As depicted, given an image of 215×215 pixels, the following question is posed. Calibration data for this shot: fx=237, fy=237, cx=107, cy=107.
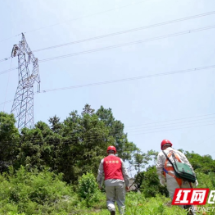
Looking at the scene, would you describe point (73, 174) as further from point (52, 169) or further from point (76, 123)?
point (76, 123)

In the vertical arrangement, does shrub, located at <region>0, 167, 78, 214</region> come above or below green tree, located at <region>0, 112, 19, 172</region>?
below

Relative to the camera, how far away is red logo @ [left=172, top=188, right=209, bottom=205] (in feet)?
12.8

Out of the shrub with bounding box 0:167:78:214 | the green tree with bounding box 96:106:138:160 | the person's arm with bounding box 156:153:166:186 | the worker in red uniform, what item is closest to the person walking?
the person's arm with bounding box 156:153:166:186

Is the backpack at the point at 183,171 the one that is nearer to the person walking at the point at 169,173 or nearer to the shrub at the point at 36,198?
the person walking at the point at 169,173

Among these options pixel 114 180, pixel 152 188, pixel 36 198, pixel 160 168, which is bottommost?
pixel 36 198

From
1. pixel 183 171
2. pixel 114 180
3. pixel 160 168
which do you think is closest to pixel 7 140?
pixel 114 180

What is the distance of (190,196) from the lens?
400 centimetres

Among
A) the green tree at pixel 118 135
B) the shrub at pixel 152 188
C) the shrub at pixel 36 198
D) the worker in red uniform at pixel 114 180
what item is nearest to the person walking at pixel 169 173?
the worker in red uniform at pixel 114 180

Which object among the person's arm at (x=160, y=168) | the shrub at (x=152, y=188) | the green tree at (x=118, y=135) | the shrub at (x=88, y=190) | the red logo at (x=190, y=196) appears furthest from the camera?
the green tree at (x=118, y=135)

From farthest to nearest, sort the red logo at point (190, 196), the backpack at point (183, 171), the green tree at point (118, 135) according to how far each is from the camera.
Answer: the green tree at point (118, 135)
the backpack at point (183, 171)
the red logo at point (190, 196)

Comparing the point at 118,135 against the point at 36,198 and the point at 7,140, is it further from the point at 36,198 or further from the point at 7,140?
the point at 36,198

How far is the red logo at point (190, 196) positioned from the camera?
3.89 meters

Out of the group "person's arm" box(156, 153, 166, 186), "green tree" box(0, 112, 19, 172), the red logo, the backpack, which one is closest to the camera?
the red logo

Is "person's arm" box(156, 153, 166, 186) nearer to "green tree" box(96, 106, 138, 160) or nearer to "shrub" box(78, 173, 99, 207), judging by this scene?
"shrub" box(78, 173, 99, 207)
